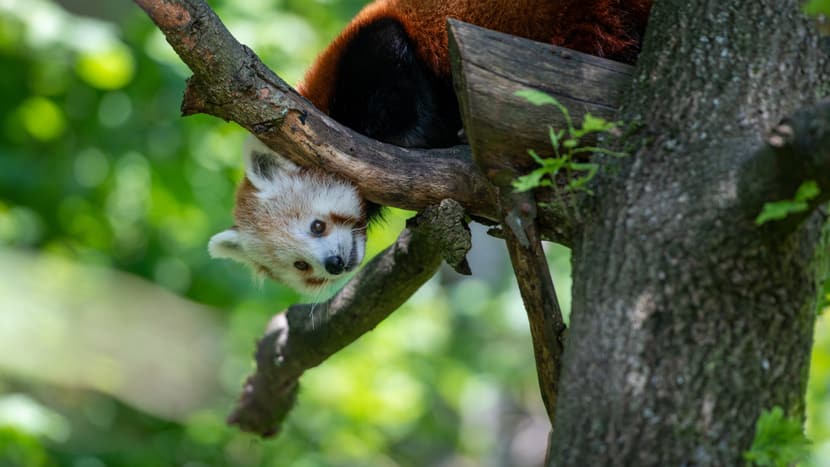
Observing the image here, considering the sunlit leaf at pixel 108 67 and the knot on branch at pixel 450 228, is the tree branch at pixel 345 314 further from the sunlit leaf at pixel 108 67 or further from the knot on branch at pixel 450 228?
the sunlit leaf at pixel 108 67

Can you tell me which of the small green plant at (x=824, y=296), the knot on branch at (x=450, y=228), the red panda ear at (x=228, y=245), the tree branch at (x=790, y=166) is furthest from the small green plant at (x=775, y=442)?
the red panda ear at (x=228, y=245)

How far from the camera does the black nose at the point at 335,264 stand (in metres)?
3.67

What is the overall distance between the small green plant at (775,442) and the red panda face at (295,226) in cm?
185

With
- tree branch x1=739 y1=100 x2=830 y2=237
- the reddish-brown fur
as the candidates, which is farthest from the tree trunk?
the reddish-brown fur

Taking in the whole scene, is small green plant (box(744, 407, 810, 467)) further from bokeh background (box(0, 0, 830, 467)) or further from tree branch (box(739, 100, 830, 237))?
bokeh background (box(0, 0, 830, 467))

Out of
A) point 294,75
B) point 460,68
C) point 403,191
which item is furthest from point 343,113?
point 294,75

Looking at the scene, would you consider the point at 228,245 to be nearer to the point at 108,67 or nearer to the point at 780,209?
the point at 108,67

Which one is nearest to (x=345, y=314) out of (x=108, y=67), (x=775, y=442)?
(x=775, y=442)

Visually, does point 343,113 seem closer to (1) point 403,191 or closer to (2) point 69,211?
(1) point 403,191

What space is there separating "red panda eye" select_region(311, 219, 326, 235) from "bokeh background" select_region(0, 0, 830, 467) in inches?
82.6

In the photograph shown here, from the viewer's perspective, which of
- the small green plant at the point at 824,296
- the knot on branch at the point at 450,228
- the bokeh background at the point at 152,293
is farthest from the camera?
the bokeh background at the point at 152,293

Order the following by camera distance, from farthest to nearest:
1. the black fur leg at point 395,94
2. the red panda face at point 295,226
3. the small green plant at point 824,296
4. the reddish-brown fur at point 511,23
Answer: the red panda face at point 295,226, the black fur leg at point 395,94, the reddish-brown fur at point 511,23, the small green plant at point 824,296

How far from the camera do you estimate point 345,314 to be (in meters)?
3.43

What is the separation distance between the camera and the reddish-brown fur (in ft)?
10.2
